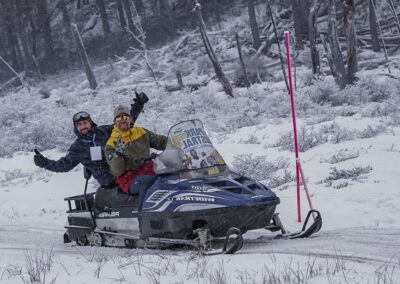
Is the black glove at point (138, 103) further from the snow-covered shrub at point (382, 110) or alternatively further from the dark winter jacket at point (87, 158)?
the snow-covered shrub at point (382, 110)

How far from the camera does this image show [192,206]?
6.07 m

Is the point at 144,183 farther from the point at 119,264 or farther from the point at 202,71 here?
the point at 202,71

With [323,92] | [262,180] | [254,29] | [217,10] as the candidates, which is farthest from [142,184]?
[217,10]

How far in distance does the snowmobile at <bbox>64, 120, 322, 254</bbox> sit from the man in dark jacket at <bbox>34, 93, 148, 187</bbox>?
432 mm

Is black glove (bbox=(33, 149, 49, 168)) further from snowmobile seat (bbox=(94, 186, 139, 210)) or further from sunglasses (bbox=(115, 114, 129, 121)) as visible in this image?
sunglasses (bbox=(115, 114, 129, 121))

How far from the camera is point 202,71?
106 ft

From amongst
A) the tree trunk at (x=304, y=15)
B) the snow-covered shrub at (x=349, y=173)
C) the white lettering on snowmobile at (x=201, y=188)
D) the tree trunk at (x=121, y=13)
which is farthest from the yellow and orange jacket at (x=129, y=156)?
the tree trunk at (x=121, y=13)

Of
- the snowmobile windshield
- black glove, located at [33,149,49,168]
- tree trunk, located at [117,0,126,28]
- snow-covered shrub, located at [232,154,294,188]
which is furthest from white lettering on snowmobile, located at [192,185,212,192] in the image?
tree trunk, located at [117,0,126,28]

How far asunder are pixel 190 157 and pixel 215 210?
0.77 m

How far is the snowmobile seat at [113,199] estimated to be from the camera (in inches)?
273

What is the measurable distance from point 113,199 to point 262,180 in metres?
3.23

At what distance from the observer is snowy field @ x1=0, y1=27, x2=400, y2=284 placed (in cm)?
A: 479

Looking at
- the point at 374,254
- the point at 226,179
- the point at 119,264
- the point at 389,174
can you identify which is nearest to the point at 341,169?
the point at 389,174

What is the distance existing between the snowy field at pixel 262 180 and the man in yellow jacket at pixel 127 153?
85 cm
